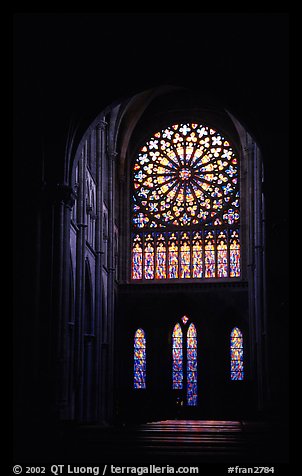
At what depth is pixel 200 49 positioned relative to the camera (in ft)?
53.6

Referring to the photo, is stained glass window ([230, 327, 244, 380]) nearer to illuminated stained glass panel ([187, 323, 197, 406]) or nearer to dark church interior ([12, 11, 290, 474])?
dark church interior ([12, 11, 290, 474])

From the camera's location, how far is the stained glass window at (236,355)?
3030 cm

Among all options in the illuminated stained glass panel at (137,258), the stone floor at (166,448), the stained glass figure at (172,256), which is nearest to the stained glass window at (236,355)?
the stained glass figure at (172,256)

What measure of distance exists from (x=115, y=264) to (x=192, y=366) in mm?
5052

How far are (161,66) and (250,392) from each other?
16141 millimetres

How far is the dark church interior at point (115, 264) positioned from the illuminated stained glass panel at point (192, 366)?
8cm

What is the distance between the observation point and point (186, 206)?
3259 cm

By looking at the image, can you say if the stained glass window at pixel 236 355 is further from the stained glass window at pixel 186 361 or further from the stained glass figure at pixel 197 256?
the stained glass figure at pixel 197 256

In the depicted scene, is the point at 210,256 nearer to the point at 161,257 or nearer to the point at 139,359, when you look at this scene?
the point at 161,257

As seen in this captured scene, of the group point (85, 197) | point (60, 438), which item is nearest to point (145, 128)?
point (85, 197)

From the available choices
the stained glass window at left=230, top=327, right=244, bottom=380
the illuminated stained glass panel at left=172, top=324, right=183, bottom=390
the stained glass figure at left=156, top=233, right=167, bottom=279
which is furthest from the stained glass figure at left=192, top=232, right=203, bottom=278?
the stained glass window at left=230, top=327, right=244, bottom=380

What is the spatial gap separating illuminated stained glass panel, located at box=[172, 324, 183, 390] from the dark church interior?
0.09 meters

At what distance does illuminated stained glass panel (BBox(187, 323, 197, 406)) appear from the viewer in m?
30.5

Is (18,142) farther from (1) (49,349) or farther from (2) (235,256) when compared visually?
(2) (235,256)
